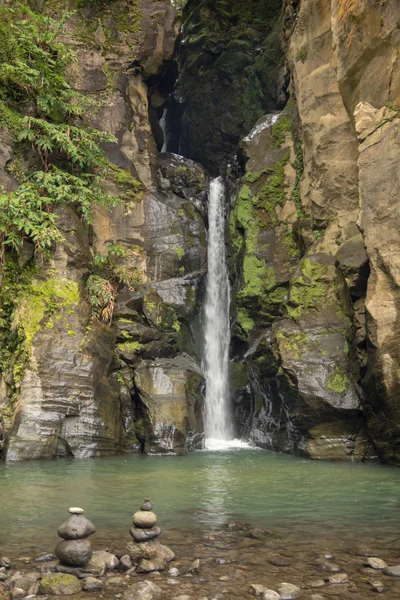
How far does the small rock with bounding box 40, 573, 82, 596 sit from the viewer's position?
13.0ft

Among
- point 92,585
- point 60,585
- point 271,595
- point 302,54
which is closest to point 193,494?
point 92,585

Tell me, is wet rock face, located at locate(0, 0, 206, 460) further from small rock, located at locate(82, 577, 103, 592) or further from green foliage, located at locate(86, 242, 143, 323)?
small rock, located at locate(82, 577, 103, 592)

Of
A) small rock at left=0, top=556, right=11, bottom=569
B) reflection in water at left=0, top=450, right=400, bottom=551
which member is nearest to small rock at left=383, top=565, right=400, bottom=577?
reflection in water at left=0, top=450, right=400, bottom=551

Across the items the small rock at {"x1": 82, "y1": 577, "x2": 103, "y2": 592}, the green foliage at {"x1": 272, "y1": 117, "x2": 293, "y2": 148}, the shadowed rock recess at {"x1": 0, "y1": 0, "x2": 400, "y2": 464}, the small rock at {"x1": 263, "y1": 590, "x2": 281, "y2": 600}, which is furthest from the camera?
the green foliage at {"x1": 272, "y1": 117, "x2": 293, "y2": 148}

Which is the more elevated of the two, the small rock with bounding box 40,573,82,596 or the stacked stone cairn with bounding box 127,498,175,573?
the stacked stone cairn with bounding box 127,498,175,573

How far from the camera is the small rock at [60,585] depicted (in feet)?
13.0

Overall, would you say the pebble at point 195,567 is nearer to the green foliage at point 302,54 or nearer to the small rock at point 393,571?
the small rock at point 393,571

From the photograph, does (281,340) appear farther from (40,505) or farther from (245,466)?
(40,505)

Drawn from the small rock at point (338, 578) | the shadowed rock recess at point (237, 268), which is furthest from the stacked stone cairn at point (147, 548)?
the shadowed rock recess at point (237, 268)

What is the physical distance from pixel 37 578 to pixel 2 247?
38.2 ft

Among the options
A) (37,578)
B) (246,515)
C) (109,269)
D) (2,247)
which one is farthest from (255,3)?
(37,578)

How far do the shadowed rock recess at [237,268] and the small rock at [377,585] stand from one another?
25.7 feet

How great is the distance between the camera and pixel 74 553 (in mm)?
4391

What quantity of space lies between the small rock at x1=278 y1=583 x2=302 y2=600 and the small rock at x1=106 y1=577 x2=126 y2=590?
1.23m
